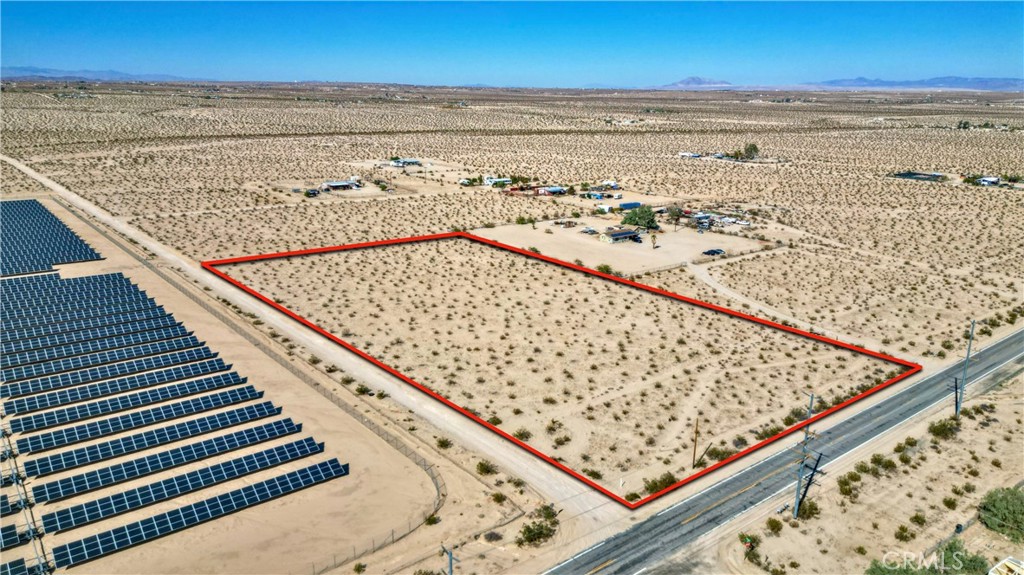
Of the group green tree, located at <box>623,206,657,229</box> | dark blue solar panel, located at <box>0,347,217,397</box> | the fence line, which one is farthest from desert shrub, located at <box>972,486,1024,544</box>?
green tree, located at <box>623,206,657,229</box>

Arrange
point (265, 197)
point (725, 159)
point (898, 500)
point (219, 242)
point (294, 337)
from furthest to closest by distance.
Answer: point (725, 159), point (265, 197), point (219, 242), point (294, 337), point (898, 500)

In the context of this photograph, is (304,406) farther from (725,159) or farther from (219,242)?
(725,159)

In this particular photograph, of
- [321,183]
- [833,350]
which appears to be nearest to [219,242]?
[321,183]

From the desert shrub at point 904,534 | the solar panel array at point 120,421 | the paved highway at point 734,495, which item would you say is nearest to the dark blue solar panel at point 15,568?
the solar panel array at point 120,421

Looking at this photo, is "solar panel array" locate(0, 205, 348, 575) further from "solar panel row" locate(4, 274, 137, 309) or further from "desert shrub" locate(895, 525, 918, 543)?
"desert shrub" locate(895, 525, 918, 543)

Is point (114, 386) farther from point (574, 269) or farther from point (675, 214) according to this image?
point (675, 214)

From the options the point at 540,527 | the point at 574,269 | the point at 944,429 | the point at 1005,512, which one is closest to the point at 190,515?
the point at 540,527
